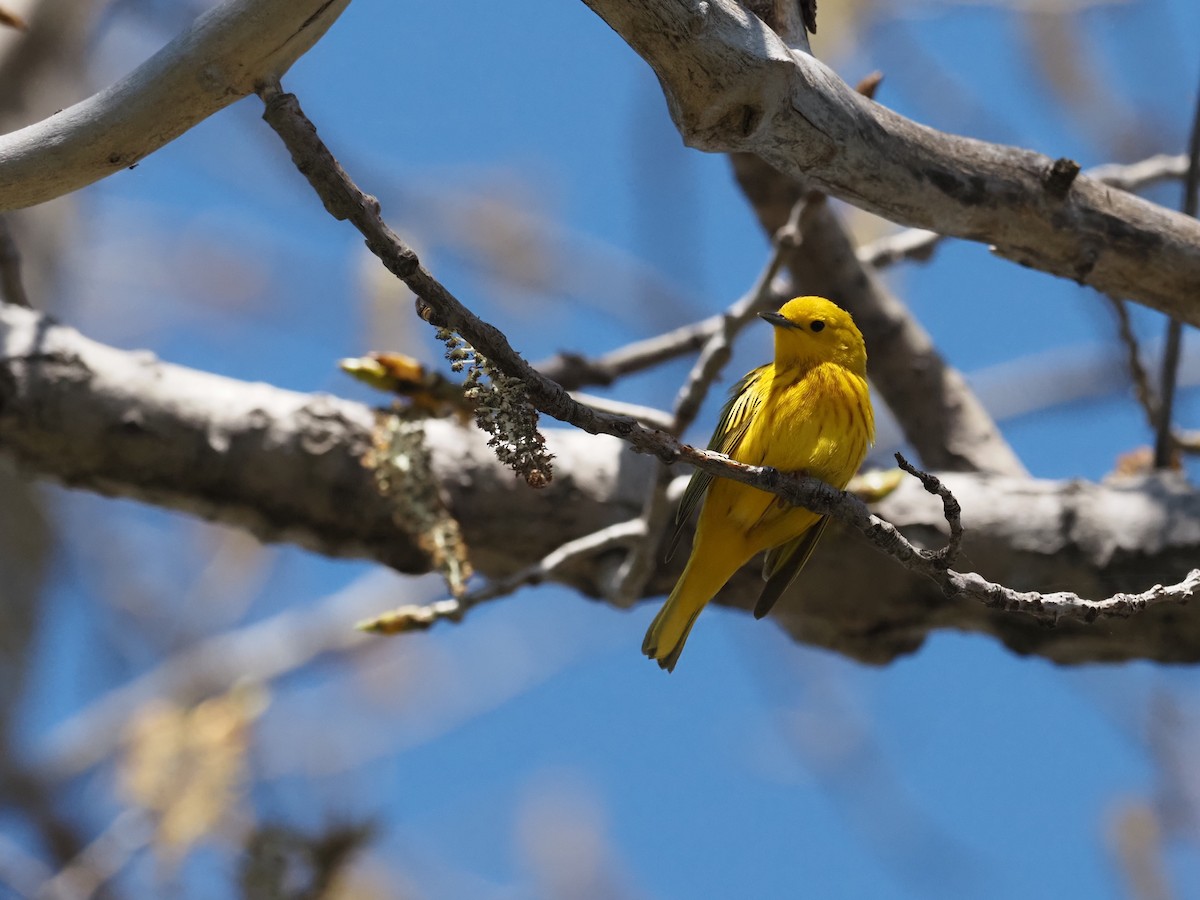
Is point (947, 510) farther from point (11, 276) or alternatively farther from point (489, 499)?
point (11, 276)

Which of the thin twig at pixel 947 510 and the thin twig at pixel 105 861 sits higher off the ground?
the thin twig at pixel 947 510

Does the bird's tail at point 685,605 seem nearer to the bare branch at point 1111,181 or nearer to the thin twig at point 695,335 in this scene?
the thin twig at point 695,335

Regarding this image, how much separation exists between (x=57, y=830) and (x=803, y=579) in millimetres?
4056

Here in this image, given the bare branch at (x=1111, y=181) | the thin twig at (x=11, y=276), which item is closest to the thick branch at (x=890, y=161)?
the bare branch at (x=1111, y=181)

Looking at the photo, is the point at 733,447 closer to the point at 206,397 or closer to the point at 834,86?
the point at 834,86

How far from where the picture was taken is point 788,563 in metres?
3.58

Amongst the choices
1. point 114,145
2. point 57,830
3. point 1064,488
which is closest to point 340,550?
point 114,145

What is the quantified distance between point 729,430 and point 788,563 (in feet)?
1.46

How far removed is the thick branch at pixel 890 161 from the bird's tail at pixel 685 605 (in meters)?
1.16

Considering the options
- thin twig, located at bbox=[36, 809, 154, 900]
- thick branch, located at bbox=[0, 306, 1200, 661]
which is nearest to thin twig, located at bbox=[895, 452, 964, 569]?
thick branch, located at bbox=[0, 306, 1200, 661]

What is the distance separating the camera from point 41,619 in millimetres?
5648

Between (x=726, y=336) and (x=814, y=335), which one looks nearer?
(x=726, y=336)

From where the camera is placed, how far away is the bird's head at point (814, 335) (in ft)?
12.4

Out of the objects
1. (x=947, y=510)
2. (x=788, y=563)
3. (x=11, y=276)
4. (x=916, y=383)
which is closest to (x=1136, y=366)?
(x=916, y=383)
